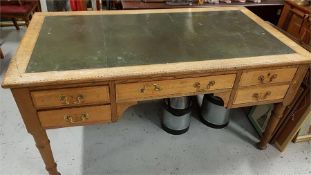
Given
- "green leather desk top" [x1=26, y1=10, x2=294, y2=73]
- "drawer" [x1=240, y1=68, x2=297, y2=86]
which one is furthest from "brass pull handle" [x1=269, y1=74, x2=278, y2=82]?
"green leather desk top" [x1=26, y1=10, x2=294, y2=73]

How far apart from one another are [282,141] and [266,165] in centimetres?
21

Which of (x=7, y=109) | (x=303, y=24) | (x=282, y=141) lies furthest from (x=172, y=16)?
(x=7, y=109)

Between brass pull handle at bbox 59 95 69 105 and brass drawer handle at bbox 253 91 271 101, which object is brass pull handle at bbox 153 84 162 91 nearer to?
brass pull handle at bbox 59 95 69 105

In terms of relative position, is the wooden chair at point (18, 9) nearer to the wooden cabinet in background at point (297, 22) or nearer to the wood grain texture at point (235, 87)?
the wood grain texture at point (235, 87)

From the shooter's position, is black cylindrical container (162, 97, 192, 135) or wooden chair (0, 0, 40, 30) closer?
black cylindrical container (162, 97, 192, 135)

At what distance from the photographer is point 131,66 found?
995 mm

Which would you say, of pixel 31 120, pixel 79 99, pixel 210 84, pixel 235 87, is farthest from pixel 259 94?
pixel 31 120

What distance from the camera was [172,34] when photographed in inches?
49.6

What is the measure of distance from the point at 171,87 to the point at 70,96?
422 mm

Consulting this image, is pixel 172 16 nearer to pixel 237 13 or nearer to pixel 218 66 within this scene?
pixel 237 13

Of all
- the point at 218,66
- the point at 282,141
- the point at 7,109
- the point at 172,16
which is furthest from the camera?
the point at 7,109

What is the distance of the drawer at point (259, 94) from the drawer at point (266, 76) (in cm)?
5

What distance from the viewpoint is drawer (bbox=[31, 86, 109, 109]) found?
0.96m

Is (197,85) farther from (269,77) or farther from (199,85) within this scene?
(269,77)
